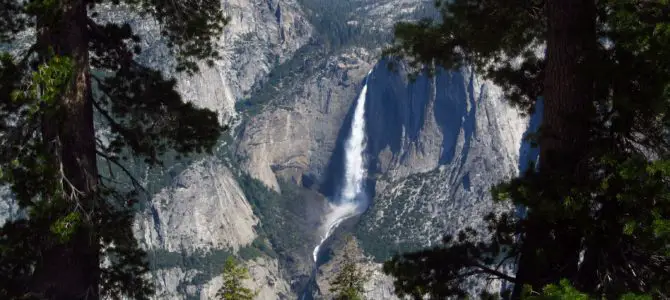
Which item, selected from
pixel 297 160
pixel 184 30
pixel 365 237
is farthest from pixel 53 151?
pixel 297 160

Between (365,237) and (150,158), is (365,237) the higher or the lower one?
the higher one

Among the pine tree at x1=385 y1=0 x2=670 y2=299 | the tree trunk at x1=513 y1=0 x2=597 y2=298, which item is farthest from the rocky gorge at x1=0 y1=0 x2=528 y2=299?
the tree trunk at x1=513 y1=0 x2=597 y2=298

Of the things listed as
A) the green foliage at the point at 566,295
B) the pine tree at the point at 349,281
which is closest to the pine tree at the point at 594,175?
the green foliage at the point at 566,295

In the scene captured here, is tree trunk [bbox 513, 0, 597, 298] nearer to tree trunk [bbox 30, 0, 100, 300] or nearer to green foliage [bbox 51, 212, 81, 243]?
green foliage [bbox 51, 212, 81, 243]

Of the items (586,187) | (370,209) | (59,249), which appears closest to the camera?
(586,187)

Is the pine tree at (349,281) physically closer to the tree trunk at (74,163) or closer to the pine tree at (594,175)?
the pine tree at (594,175)

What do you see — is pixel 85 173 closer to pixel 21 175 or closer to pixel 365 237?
pixel 21 175

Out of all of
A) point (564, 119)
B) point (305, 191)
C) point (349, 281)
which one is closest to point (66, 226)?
point (564, 119)
